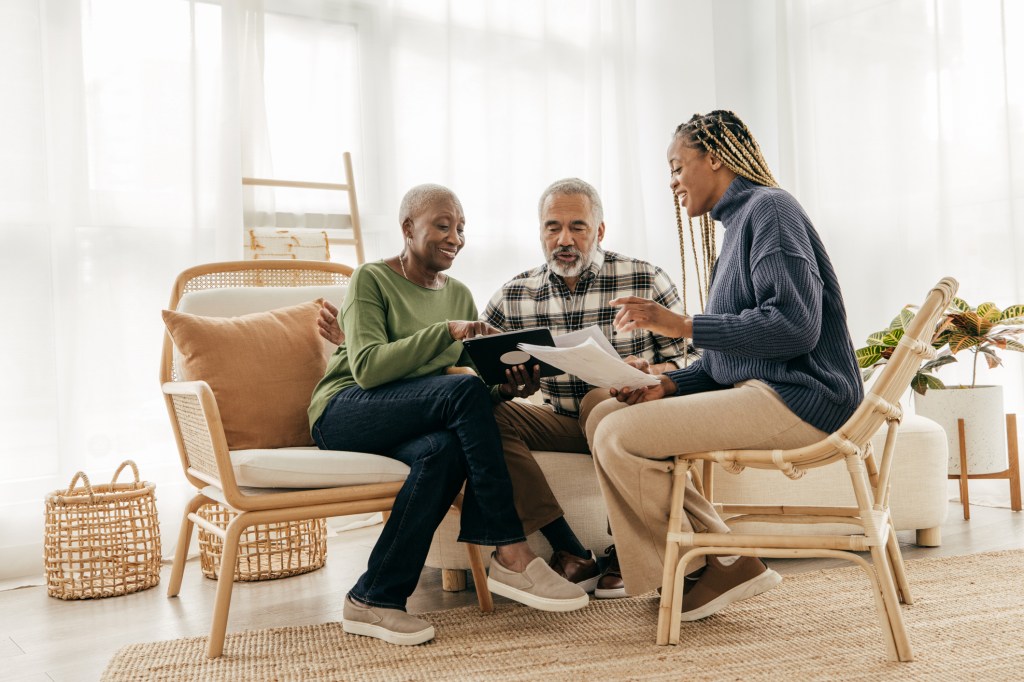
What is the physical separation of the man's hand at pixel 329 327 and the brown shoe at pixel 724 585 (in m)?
1.07

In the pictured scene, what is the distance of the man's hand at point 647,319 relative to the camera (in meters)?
1.70

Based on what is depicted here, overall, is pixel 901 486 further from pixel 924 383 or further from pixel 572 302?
pixel 572 302

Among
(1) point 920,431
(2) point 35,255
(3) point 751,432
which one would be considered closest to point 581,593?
(3) point 751,432

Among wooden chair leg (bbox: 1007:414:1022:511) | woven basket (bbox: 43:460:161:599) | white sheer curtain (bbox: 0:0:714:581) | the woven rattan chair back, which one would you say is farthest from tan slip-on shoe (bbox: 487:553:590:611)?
wooden chair leg (bbox: 1007:414:1022:511)

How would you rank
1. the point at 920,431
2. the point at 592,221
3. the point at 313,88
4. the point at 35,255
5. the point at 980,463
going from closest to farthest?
the point at 592,221
the point at 920,431
the point at 35,255
the point at 980,463
the point at 313,88

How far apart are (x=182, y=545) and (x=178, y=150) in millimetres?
1353

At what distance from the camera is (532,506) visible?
209 cm

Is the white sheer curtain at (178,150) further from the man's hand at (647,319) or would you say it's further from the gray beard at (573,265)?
the man's hand at (647,319)

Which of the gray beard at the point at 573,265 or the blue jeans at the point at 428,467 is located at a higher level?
the gray beard at the point at 573,265

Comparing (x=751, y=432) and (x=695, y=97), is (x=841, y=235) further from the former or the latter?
(x=751, y=432)

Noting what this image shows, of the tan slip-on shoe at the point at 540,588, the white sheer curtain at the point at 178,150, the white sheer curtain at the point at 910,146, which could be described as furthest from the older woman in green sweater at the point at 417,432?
the white sheer curtain at the point at 910,146

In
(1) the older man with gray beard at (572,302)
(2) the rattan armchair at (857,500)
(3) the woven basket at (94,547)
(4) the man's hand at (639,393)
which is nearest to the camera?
(2) the rattan armchair at (857,500)

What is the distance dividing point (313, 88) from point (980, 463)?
2.66 metres

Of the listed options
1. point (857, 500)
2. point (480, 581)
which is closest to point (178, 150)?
point (480, 581)
